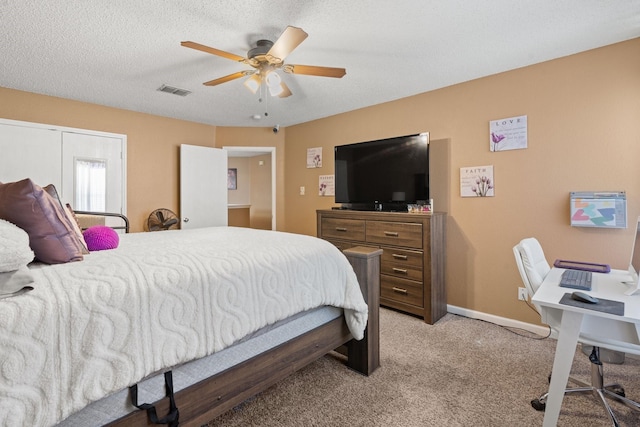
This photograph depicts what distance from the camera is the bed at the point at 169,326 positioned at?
0.81m

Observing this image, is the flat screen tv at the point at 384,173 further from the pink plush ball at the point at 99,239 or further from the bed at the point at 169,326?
the pink plush ball at the point at 99,239

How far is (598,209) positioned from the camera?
2367 mm

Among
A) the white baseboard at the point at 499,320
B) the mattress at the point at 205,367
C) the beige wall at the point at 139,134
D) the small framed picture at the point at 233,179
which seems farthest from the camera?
the small framed picture at the point at 233,179

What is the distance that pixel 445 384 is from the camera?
189 centimetres

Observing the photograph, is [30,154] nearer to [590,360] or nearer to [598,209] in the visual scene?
[590,360]

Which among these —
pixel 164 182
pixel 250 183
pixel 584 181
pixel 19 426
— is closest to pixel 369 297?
pixel 19 426

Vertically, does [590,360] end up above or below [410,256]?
below

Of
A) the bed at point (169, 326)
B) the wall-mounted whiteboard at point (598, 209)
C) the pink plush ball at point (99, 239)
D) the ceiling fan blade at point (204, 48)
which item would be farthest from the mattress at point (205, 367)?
the wall-mounted whiteboard at point (598, 209)

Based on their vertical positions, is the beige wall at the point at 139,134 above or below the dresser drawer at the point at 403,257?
above

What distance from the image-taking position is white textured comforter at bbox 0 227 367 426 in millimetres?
792

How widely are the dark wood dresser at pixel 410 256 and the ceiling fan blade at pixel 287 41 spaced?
70.6 inches

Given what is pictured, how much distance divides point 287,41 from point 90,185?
3.31 metres

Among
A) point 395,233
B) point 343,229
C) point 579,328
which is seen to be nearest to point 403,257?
point 395,233

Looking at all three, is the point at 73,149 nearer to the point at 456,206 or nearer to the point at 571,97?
the point at 456,206
